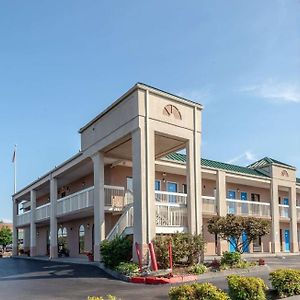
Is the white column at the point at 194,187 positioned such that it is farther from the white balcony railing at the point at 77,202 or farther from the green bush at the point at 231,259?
the white balcony railing at the point at 77,202

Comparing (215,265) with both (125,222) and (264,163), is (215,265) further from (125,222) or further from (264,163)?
(264,163)

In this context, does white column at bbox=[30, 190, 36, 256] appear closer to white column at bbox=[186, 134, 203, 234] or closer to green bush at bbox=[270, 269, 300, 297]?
white column at bbox=[186, 134, 203, 234]

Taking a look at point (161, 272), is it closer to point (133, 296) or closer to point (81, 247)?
point (133, 296)

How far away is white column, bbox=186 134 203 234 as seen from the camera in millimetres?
20109

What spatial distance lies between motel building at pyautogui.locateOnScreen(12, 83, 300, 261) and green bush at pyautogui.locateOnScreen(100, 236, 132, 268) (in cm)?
→ 76

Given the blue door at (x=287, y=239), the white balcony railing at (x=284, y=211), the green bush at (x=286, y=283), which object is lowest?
the blue door at (x=287, y=239)

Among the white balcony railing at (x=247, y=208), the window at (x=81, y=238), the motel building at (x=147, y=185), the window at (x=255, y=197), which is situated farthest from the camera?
the window at (x=255, y=197)

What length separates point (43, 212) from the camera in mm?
32531

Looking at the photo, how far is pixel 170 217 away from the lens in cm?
2012

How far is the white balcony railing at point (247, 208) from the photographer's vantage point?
102 feet

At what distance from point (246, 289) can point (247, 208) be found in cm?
2239

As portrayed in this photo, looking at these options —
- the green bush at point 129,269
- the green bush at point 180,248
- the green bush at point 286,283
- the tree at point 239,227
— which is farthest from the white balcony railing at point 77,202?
the green bush at point 286,283

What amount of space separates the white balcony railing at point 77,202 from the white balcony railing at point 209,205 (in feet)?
26.1

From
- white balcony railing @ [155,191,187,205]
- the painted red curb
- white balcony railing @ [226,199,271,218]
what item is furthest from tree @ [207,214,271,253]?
white balcony railing @ [226,199,271,218]
